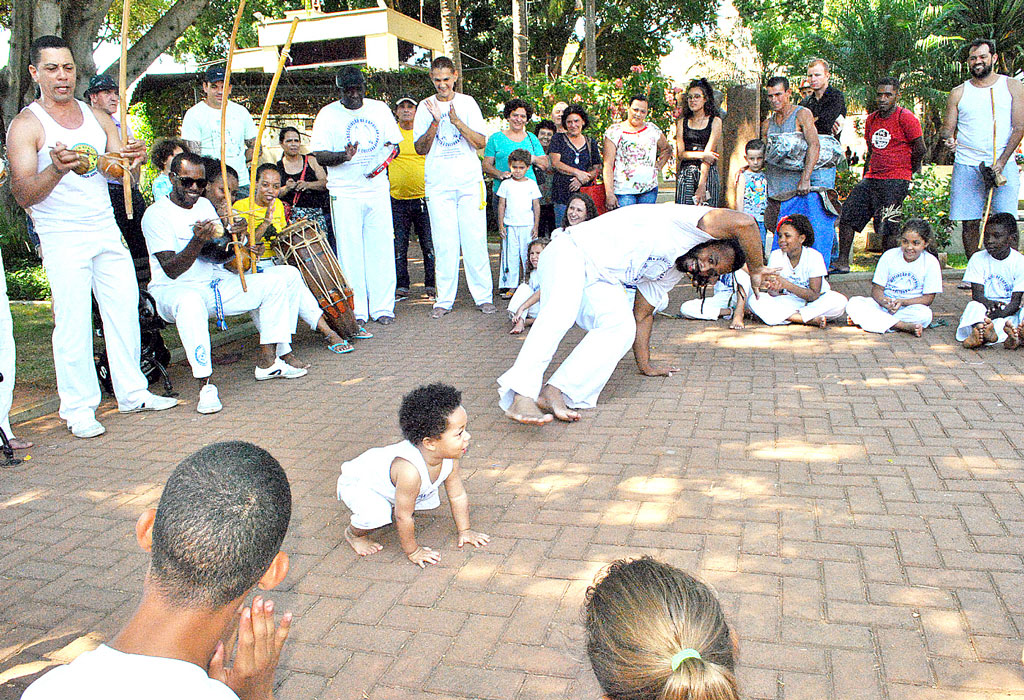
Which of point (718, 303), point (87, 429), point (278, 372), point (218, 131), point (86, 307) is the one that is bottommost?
point (87, 429)

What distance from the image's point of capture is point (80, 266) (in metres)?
5.34

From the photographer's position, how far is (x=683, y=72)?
108ft

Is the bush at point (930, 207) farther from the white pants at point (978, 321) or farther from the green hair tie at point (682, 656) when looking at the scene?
the green hair tie at point (682, 656)

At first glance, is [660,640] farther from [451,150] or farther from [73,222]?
[451,150]

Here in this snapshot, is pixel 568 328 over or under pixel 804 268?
under

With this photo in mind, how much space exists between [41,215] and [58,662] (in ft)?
10.2

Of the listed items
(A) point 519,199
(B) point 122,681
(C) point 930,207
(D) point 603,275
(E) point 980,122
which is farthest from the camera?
(C) point 930,207

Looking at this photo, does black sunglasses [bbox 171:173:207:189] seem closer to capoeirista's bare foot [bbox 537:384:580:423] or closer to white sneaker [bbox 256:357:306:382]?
white sneaker [bbox 256:357:306:382]

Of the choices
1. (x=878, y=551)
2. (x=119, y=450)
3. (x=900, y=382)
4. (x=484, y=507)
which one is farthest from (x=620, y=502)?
(x=119, y=450)

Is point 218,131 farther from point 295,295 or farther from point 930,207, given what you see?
point 930,207

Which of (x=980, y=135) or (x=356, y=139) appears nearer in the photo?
(x=356, y=139)

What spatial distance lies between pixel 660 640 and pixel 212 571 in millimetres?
886

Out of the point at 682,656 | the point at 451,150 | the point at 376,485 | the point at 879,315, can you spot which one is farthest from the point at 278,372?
the point at 682,656

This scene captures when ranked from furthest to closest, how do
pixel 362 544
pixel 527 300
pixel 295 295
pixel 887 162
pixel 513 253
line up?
pixel 513 253 → pixel 887 162 → pixel 527 300 → pixel 295 295 → pixel 362 544
